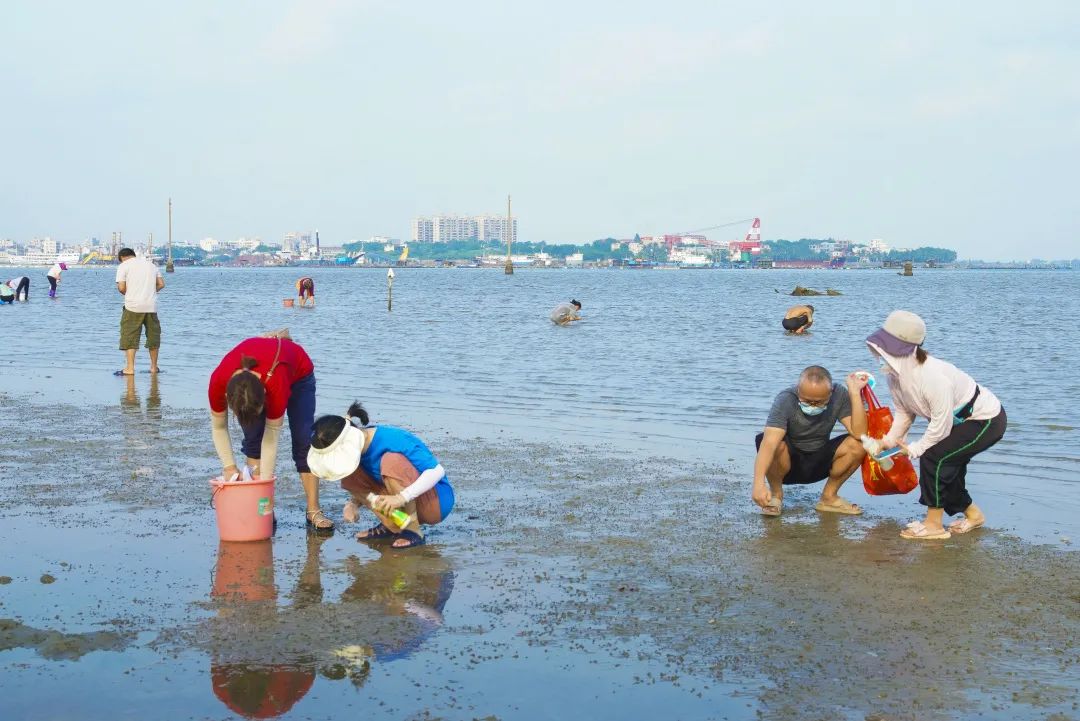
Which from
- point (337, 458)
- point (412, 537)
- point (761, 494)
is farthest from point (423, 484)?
point (761, 494)

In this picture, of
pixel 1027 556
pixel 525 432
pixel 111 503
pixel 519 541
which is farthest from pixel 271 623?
pixel 525 432

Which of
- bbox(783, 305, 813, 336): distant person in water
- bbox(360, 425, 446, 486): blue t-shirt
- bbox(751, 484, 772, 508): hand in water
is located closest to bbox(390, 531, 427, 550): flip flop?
bbox(360, 425, 446, 486): blue t-shirt

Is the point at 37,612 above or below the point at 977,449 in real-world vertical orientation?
below

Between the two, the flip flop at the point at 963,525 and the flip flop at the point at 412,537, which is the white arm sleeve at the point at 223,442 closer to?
the flip flop at the point at 412,537

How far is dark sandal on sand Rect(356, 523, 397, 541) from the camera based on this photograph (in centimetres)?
722

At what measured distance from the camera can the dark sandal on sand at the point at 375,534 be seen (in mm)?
7219

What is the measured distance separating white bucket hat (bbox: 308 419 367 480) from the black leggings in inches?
141

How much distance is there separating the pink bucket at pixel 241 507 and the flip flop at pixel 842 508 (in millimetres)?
3912

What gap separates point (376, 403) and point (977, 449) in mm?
8893

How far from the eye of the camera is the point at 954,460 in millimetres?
7336

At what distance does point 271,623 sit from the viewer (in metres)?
5.47

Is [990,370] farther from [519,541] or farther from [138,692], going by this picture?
[138,692]

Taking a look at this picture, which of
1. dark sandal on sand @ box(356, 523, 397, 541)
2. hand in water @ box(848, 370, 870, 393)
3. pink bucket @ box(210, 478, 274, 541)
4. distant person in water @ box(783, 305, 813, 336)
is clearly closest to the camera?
pink bucket @ box(210, 478, 274, 541)

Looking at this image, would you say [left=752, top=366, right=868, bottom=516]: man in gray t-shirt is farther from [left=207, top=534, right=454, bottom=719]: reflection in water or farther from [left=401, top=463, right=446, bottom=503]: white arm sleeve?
[left=207, top=534, right=454, bottom=719]: reflection in water
